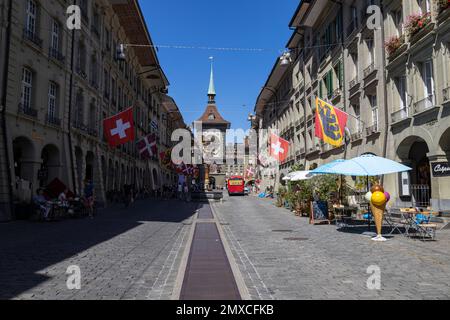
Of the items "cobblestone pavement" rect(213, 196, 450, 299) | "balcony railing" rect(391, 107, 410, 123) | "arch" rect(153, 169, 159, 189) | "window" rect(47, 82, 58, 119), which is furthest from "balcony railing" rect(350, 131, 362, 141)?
"arch" rect(153, 169, 159, 189)

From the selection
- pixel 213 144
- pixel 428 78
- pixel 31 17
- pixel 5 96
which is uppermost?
pixel 213 144

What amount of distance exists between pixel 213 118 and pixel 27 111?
114m

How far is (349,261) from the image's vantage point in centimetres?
843

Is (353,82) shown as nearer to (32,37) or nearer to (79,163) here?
(79,163)

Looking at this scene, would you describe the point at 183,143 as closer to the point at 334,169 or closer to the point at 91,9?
the point at 91,9

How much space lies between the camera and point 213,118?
132 metres

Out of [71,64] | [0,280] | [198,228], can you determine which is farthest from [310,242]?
[71,64]

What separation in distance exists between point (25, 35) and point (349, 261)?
17.0 metres

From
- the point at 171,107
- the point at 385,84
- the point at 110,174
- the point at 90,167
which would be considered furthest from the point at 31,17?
the point at 171,107

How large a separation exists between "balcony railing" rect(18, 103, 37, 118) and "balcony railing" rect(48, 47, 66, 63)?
11.5 ft

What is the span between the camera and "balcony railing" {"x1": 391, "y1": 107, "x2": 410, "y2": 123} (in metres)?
19.2

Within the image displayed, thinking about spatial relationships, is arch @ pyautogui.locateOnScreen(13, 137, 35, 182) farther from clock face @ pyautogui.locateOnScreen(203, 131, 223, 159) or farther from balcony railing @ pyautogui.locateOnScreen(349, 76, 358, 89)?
clock face @ pyautogui.locateOnScreen(203, 131, 223, 159)

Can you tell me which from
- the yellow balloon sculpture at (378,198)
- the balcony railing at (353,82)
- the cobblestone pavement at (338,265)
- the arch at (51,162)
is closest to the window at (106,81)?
the arch at (51,162)

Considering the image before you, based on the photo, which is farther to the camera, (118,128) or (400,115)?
(118,128)
